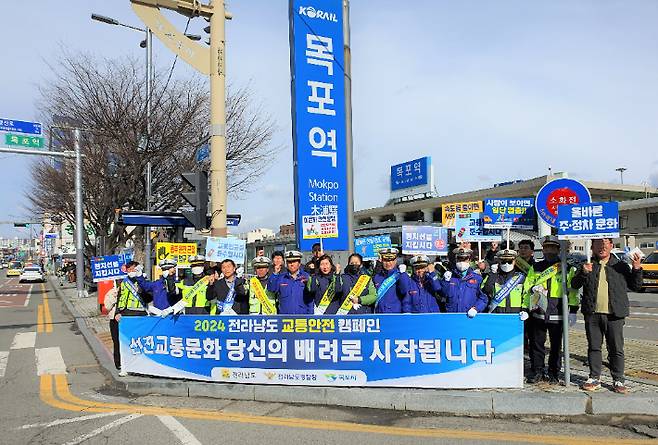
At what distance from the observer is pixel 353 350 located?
256 inches

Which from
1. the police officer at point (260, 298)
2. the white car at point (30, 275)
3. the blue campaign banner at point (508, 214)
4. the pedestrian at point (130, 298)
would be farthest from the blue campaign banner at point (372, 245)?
the white car at point (30, 275)

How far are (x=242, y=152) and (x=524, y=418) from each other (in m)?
18.7

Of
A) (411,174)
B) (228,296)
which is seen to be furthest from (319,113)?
(411,174)

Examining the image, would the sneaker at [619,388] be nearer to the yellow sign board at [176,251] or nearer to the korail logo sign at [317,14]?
the korail logo sign at [317,14]

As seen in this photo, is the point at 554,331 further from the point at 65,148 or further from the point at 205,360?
the point at 65,148

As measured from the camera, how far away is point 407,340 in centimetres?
636

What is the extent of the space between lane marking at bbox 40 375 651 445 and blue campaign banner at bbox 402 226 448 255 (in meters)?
5.17

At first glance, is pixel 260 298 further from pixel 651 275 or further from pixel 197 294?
pixel 651 275

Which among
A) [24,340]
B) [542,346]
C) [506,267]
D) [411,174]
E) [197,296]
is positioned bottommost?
[24,340]

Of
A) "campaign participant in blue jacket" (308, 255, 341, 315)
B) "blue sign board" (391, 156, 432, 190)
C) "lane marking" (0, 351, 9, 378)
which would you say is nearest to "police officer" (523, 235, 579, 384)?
"campaign participant in blue jacket" (308, 255, 341, 315)

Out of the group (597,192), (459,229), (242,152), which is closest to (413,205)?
(597,192)

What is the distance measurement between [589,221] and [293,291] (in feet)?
11.9

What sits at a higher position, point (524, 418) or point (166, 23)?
point (166, 23)

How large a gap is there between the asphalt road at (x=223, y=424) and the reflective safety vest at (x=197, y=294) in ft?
4.52
